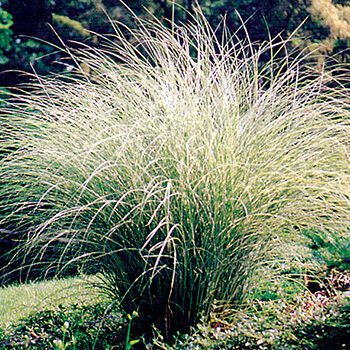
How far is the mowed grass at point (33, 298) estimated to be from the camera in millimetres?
3104

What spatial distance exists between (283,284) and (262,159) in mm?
1045

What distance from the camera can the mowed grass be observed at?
3104 millimetres

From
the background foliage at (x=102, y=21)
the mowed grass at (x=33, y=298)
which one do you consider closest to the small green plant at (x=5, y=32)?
the background foliage at (x=102, y=21)

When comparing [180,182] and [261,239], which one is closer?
[180,182]

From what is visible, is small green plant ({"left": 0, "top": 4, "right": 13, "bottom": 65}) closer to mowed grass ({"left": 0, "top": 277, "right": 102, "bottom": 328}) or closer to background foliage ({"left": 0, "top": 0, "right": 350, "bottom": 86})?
background foliage ({"left": 0, "top": 0, "right": 350, "bottom": 86})

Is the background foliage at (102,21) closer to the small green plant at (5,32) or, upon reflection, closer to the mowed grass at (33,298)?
the small green plant at (5,32)

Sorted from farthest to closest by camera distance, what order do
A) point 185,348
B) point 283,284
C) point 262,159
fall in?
1. point 283,284
2. point 262,159
3. point 185,348

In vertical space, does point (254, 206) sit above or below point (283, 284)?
above

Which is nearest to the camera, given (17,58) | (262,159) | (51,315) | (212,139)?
(212,139)

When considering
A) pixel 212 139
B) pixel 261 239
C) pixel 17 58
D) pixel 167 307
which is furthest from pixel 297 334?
pixel 17 58

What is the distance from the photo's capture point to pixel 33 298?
3656 millimetres

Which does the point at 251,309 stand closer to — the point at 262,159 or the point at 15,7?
the point at 262,159

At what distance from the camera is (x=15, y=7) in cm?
604

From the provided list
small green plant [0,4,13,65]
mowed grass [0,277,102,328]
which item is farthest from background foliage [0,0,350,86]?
mowed grass [0,277,102,328]
